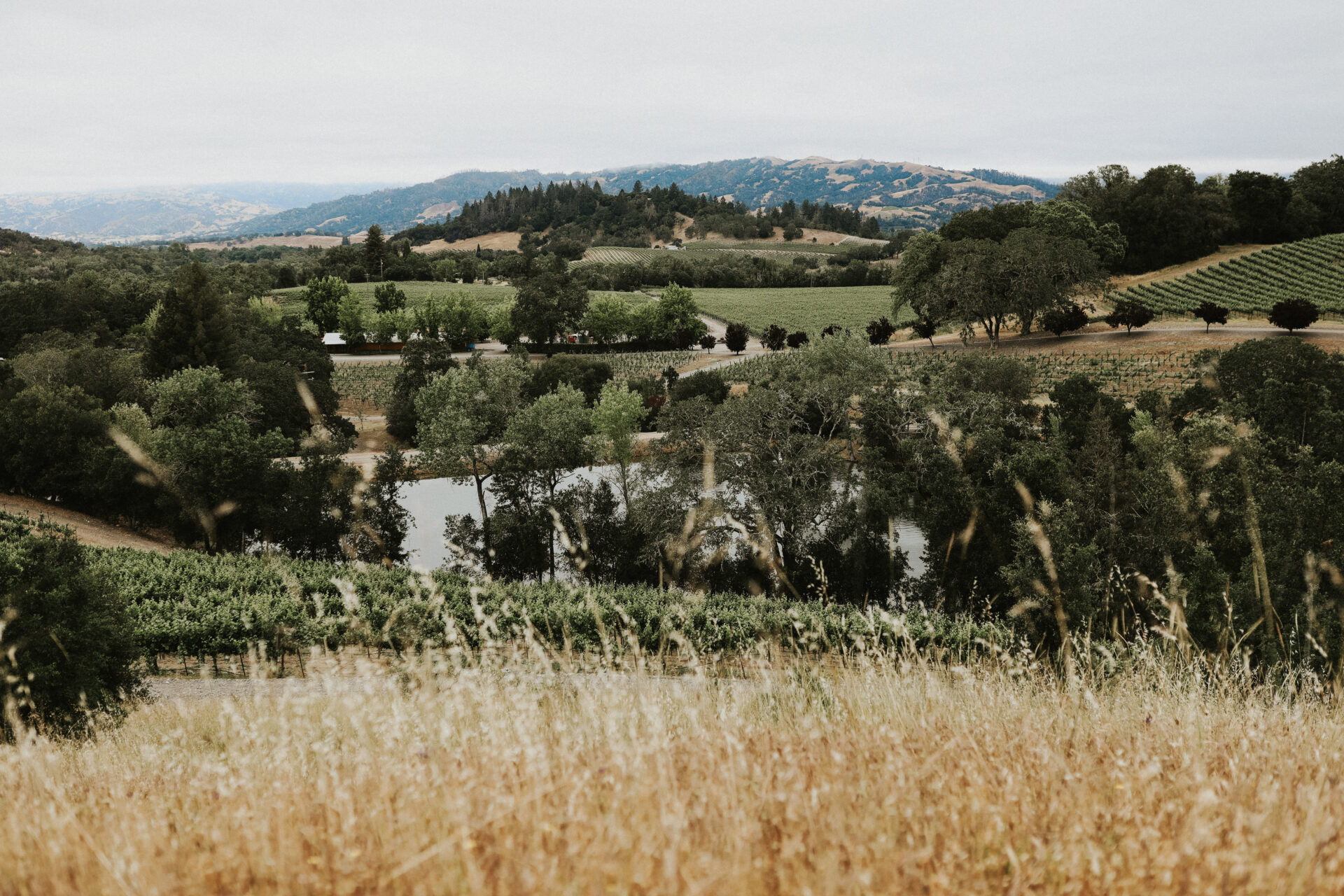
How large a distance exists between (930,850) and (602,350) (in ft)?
280

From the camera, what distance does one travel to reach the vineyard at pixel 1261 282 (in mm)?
65625

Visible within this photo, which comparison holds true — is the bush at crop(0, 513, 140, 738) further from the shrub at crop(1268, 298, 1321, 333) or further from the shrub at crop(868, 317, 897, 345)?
the shrub at crop(1268, 298, 1321, 333)

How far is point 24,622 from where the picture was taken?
489 inches

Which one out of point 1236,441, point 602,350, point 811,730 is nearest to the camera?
point 811,730

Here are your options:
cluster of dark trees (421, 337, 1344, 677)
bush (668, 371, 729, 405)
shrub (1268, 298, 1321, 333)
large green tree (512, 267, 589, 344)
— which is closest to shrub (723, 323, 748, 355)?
large green tree (512, 267, 589, 344)

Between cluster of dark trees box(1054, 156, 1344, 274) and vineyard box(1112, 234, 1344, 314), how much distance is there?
613 cm

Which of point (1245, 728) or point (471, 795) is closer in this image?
point (471, 795)

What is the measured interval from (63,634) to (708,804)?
14658 mm

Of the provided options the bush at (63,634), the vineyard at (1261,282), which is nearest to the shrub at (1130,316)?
the vineyard at (1261,282)

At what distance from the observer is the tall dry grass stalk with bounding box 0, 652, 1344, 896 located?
2.33 m

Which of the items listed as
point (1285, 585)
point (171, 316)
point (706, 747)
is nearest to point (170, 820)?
point (706, 747)

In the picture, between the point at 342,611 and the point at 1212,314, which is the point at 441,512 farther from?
the point at 1212,314

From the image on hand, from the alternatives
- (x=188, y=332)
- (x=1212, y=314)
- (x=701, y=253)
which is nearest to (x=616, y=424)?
(x=188, y=332)

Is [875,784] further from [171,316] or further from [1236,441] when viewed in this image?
[171,316]
